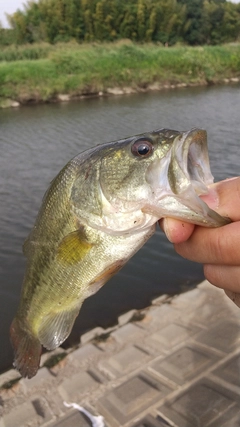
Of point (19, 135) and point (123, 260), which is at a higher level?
point (123, 260)

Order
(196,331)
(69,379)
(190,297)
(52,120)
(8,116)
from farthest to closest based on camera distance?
1. (8,116)
2. (52,120)
3. (190,297)
4. (196,331)
5. (69,379)

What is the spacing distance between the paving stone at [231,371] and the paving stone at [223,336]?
16cm

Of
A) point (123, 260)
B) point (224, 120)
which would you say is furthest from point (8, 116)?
point (123, 260)

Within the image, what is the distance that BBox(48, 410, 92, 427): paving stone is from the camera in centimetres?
349

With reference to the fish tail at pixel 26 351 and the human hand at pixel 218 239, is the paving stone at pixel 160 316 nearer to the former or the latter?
the fish tail at pixel 26 351

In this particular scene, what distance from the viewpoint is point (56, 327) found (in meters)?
2.25

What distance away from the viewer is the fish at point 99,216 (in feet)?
5.62

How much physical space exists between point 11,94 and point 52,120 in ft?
26.6

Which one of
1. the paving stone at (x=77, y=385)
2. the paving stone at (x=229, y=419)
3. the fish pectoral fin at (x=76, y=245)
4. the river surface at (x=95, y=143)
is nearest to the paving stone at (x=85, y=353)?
the paving stone at (x=77, y=385)

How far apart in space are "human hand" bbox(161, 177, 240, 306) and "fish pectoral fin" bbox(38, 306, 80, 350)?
2.42 ft

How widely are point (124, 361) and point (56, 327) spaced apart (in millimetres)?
2162

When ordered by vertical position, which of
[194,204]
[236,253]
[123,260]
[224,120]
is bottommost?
[224,120]

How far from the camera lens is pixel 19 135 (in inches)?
682

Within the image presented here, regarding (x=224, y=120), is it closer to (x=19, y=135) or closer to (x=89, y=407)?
(x=19, y=135)
